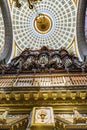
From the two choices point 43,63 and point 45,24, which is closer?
point 43,63

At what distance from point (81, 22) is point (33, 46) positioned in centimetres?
Result: 630

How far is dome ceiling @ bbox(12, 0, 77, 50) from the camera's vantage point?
1942cm

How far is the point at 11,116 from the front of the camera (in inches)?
276

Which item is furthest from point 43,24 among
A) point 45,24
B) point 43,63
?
point 43,63

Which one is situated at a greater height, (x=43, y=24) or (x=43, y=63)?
(x=43, y=24)

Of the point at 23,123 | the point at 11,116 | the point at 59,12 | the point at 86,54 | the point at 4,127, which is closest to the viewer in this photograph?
the point at 4,127

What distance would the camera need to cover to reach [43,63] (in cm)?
1452

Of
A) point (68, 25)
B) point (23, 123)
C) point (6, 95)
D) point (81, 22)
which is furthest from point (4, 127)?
point (68, 25)

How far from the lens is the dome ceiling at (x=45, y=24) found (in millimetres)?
19422

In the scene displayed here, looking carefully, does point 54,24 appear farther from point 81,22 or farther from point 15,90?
point 15,90

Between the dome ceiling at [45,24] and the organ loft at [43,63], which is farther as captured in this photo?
the dome ceiling at [45,24]

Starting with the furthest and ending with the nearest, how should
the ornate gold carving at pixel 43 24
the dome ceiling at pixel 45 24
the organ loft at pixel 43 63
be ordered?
the ornate gold carving at pixel 43 24 → the dome ceiling at pixel 45 24 → the organ loft at pixel 43 63

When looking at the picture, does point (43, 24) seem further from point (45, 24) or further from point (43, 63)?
point (43, 63)

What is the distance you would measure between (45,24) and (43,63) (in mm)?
7027
